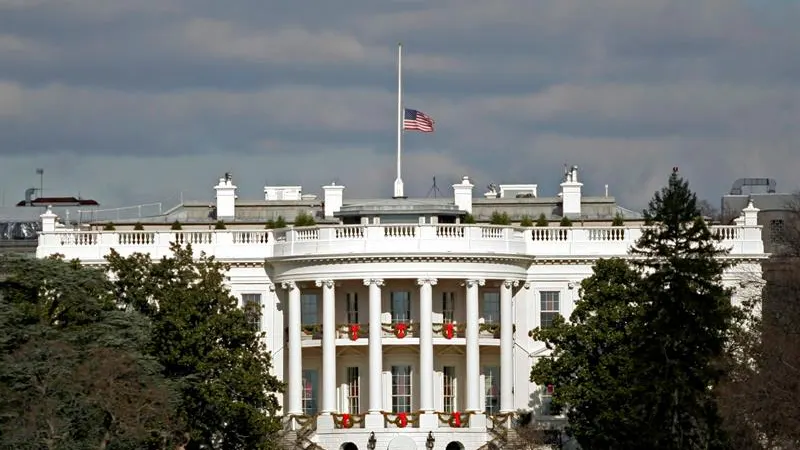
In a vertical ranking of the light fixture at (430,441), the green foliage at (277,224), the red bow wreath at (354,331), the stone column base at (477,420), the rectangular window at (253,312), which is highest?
the green foliage at (277,224)

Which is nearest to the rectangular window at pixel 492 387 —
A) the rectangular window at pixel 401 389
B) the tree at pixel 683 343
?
the rectangular window at pixel 401 389

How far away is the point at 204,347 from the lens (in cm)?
12512

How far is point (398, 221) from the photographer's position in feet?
459

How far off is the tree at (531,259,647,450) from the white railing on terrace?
10.6 meters

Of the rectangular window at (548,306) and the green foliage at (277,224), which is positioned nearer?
the rectangular window at (548,306)

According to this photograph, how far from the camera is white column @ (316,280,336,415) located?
13700cm

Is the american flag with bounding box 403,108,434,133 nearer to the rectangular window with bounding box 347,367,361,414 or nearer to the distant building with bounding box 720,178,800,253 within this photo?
the rectangular window with bounding box 347,367,361,414

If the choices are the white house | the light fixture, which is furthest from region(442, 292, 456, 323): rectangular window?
the light fixture

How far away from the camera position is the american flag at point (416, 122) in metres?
143

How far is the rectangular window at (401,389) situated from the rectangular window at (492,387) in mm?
3561

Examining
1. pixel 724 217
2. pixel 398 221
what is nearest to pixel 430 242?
pixel 398 221

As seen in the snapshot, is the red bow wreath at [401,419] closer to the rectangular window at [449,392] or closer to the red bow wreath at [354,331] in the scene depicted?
the rectangular window at [449,392]

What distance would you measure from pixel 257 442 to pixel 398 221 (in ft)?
54.7

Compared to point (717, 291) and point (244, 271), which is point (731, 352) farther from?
point (244, 271)
